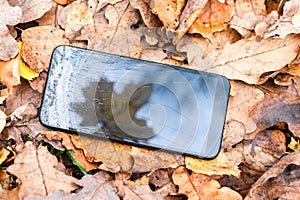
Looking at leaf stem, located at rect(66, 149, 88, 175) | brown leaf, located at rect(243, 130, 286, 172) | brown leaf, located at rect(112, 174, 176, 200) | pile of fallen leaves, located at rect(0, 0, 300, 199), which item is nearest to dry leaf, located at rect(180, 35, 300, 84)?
pile of fallen leaves, located at rect(0, 0, 300, 199)

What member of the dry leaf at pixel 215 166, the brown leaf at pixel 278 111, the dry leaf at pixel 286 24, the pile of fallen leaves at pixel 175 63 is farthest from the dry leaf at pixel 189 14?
the dry leaf at pixel 215 166

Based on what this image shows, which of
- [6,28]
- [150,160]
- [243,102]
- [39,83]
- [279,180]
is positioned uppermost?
[6,28]

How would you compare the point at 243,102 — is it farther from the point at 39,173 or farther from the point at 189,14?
the point at 39,173

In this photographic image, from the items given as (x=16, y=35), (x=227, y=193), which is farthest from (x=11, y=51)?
(x=227, y=193)

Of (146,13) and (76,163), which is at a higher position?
(146,13)

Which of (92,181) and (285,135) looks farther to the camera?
(285,135)

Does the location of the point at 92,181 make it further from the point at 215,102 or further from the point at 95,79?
the point at 215,102

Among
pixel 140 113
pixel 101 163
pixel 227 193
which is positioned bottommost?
pixel 227 193

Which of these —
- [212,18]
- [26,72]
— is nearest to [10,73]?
[26,72]
